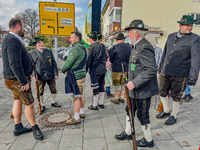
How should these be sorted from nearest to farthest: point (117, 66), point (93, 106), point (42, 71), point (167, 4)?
point (42, 71) → point (93, 106) → point (117, 66) → point (167, 4)

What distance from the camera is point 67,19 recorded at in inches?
369

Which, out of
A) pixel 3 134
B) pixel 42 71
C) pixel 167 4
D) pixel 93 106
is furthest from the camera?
pixel 167 4

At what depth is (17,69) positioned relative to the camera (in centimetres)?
267

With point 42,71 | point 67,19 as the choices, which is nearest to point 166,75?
point 42,71

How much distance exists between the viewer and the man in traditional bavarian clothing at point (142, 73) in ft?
7.52

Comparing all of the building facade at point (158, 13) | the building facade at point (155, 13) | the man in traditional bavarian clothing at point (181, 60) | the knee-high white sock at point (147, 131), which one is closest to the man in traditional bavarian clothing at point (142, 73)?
the knee-high white sock at point (147, 131)

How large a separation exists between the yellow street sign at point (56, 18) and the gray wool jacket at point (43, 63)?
5273 mm

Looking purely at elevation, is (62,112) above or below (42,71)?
below

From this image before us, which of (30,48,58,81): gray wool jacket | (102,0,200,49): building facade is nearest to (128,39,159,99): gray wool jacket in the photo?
(30,48,58,81): gray wool jacket

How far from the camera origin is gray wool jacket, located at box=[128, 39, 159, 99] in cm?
228

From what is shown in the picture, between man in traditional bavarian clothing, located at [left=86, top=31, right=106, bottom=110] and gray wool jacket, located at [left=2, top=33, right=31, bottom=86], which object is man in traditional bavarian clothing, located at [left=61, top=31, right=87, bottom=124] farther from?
gray wool jacket, located at [left=2, top=33, right=31, bottom=86]

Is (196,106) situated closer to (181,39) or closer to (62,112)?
(181,39)

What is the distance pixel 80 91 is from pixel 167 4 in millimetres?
22831

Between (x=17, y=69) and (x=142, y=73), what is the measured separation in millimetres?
2147
